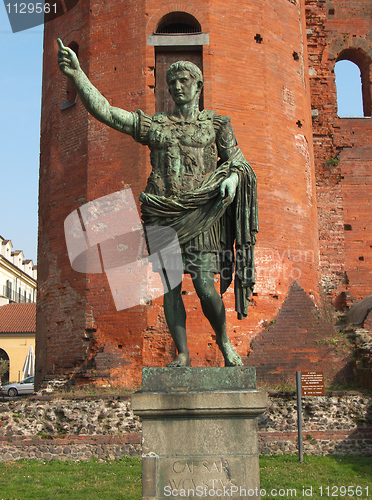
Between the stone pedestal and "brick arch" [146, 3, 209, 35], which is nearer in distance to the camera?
the stone pedestal

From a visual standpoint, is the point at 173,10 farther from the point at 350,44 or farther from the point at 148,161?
the point at 350,44

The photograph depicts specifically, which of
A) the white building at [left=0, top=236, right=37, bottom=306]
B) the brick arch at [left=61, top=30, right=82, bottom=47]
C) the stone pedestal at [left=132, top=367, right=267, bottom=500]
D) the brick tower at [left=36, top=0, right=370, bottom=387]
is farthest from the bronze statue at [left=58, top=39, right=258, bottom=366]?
the white building at [left=0, top=236, right=37, bottom=306]

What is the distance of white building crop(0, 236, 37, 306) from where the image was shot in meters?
48.8

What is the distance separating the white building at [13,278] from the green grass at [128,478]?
40.5 metres

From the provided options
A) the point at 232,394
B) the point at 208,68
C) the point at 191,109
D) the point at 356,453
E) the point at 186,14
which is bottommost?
the point at 356,453

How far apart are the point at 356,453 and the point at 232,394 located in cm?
826

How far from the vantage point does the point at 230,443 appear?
3742 millimetres

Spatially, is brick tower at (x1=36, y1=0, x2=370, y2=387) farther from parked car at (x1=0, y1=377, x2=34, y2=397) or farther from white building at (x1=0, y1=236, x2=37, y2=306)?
white building at (x1=0, y1=236, x2=37, y2=306)

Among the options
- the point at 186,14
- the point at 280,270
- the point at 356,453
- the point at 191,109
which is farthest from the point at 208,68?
the point at 191,109

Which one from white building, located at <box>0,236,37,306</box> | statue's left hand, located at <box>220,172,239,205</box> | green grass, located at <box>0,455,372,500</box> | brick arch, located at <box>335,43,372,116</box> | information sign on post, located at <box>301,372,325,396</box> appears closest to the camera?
statue's left hand, located at <box>220,172,239,205</box>

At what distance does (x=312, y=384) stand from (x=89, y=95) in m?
7.37

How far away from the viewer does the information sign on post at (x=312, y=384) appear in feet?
33.2

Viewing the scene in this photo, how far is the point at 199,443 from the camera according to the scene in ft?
12.2

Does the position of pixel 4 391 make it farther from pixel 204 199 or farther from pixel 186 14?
pixel 204 199
